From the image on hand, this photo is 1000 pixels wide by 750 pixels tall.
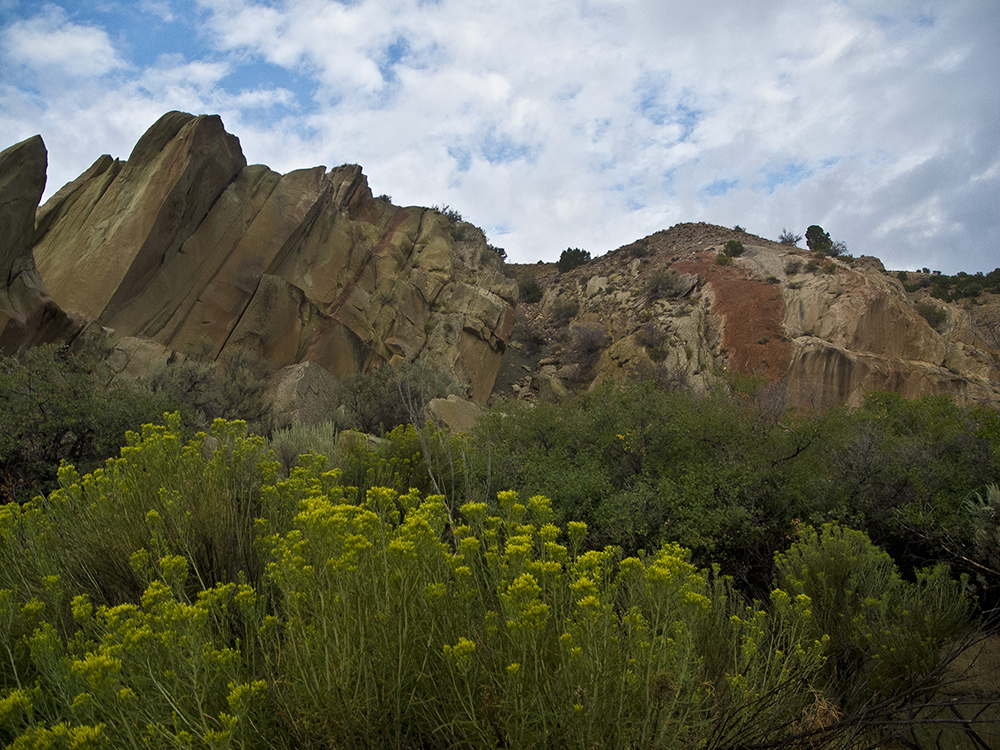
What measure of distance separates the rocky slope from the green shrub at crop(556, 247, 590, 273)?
345 inches

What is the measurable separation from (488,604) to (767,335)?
24.4 meters

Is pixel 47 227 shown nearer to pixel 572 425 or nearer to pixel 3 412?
pixel 3 412

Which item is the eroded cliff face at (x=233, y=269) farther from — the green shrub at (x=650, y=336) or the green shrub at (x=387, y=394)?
the green shrub at (x=650, y=336)

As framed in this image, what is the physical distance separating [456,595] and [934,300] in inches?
1416

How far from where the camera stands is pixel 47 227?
1827 cm

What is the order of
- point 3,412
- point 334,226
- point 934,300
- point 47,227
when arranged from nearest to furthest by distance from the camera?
point 3,412, point 47,227, point 334,226, point 934,300

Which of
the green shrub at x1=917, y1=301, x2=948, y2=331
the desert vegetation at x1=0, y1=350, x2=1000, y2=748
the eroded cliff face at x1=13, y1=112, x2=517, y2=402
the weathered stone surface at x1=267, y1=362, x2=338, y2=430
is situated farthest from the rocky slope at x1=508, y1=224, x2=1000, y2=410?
the desert vegetation at x1=0, y1=350, x2=1000, y2=748

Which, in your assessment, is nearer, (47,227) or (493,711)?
(493,711)

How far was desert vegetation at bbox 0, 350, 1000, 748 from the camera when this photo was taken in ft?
5.97

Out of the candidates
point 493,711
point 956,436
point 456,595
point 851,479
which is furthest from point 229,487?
point 956,436

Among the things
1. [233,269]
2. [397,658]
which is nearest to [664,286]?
[233,269]

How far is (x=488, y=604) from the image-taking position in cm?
232

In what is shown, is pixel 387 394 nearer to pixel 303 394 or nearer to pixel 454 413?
pixel 454 413

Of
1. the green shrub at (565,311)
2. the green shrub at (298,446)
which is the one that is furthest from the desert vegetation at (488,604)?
the green shrub at (565,311)
